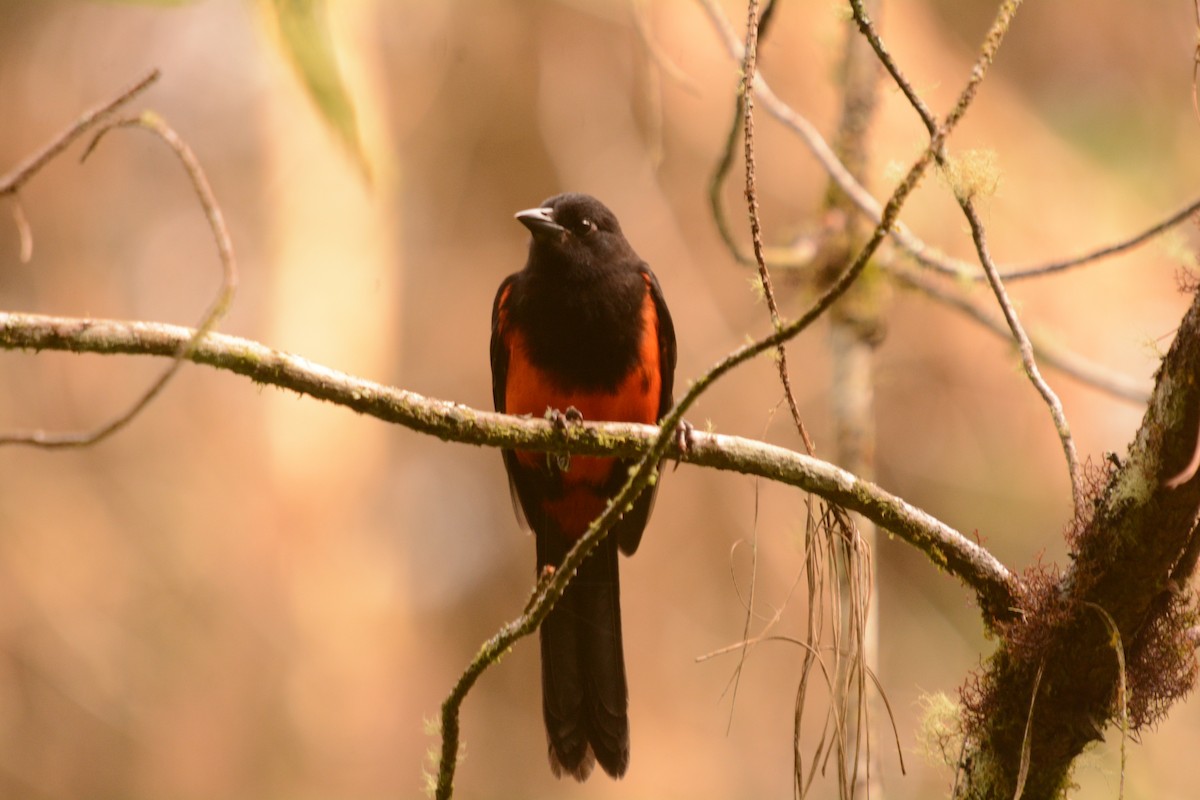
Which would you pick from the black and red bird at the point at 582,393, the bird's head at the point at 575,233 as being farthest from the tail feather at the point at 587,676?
the bird's head at the point at 575,233

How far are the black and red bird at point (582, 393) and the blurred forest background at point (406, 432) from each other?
2685 millimetres

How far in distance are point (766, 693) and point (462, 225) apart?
3913mm

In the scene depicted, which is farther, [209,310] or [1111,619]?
[1111,619]

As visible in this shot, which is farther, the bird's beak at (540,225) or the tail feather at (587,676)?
the bird's beak at (540,225)

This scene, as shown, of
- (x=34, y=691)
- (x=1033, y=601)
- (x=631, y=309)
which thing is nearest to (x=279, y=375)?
(x=1033, y=601)

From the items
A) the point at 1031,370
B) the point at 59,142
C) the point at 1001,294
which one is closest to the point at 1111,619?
the point at 1031,370

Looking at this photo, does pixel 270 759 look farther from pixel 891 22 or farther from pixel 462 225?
pixel 891 22

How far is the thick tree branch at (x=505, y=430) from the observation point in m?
2.01

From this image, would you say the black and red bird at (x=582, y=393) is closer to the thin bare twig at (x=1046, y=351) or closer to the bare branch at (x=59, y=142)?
the thin bare twig at (x=1046, y=351)

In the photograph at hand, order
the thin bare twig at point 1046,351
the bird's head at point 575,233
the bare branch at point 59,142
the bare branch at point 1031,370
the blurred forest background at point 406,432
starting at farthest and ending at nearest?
1. the blurred forest background at point 406,432
2. the thin bare twig at point 1046,351
3. the bird's head at point 575,233
4. the bare branch at point 1031,370
5. the bare branch at point 59,142

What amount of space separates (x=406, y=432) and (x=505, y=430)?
6.47 m

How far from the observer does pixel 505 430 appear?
2.38 meters

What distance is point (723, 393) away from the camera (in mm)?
6926

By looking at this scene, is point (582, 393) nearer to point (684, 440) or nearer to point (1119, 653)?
point (684, 440)
